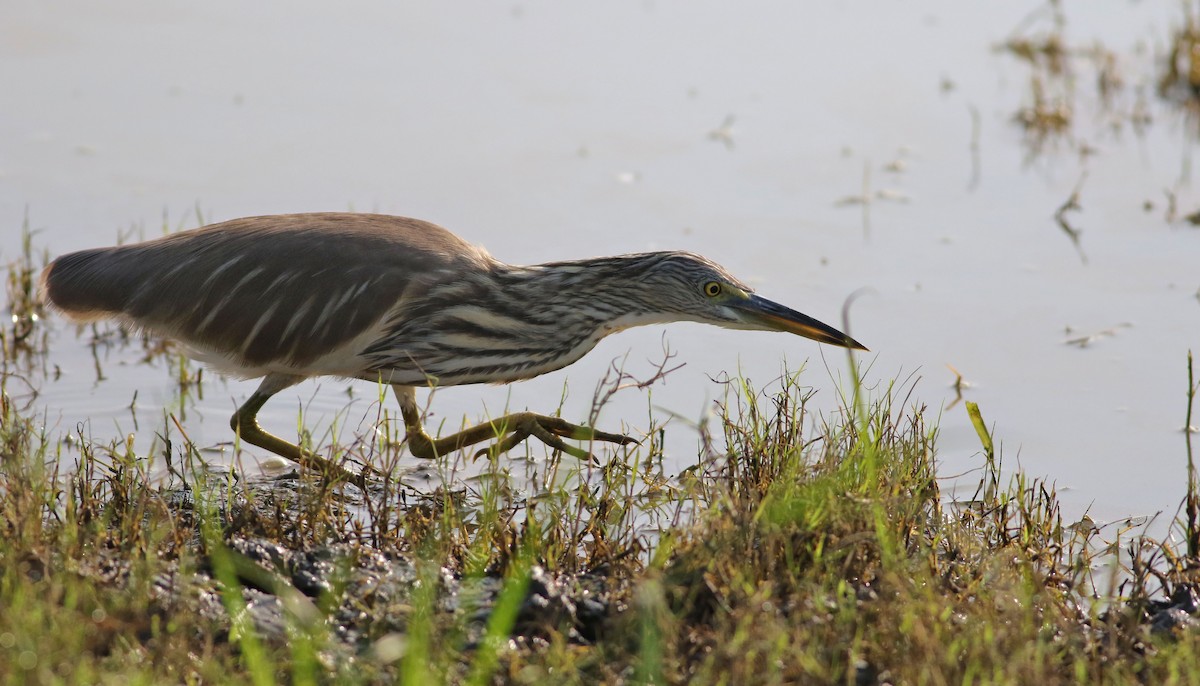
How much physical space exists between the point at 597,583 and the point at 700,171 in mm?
4219

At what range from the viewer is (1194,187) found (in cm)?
768

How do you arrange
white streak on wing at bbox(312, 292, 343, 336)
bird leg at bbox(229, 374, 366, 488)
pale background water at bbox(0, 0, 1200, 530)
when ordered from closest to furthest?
white streak on wing at bbox(312, 292, 343, 336)
bird leg at bbox(229, 374, 366, 488)
pale background water at bbox(0, 0, 1200, 530)

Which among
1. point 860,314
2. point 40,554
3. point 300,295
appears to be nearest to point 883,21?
point 860,314

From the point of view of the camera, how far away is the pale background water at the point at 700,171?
569 centimetres

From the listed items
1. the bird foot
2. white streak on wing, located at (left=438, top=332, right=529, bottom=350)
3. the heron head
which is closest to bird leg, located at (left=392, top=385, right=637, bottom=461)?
the bird foot

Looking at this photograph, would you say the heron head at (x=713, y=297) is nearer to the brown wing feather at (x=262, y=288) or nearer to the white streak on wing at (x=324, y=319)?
the brown wing feather at (x=262, y=288)

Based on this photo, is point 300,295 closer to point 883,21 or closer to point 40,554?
point 40,554

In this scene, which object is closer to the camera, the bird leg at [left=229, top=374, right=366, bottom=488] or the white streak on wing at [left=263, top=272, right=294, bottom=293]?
the white streak on wing at [left=263, top=272, right=294, bottom=293]

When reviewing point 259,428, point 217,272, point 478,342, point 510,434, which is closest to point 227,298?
point 217,272

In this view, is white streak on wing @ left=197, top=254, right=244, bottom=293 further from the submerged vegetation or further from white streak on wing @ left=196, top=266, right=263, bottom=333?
the submerged vegetation

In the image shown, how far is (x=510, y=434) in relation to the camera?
4961 mm

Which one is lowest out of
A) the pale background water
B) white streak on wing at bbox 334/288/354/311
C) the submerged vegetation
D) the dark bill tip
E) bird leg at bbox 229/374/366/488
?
the submerged vegetation

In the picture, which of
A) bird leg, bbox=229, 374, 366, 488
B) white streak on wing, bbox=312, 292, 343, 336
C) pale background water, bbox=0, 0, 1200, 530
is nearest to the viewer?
white streak on wing, bbox=312, 292, 343, 336

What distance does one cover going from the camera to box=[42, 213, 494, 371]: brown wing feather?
15.7ft
